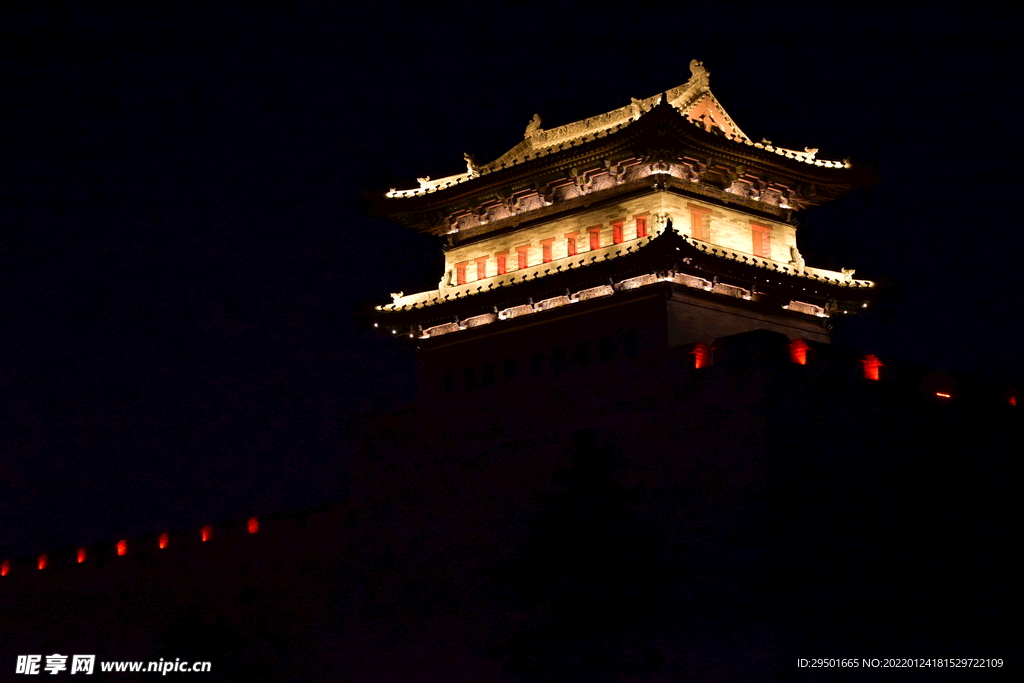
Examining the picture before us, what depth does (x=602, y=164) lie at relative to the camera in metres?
31.7

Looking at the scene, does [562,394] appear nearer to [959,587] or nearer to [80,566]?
[959,587]

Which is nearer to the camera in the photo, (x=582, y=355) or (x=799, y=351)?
(x=799, y=351)

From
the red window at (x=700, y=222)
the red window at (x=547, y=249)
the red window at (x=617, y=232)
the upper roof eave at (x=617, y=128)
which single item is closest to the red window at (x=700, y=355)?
the red window at (x=700, y=222)

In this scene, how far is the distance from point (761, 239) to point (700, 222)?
170 centimetres

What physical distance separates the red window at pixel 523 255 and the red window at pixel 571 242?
3.56ft

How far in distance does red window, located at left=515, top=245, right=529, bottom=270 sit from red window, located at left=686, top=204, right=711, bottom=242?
146 inches

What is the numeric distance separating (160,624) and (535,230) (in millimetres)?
13588

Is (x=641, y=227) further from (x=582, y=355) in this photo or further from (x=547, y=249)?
(x=582, y=355)

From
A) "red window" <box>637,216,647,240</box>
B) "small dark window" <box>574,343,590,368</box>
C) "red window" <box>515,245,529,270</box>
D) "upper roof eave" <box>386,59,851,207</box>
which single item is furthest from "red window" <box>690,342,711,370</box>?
"red window" <box>515,245,529,270</box>

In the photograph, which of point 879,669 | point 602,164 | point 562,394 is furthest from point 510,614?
point 602,164

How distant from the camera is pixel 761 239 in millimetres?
32562

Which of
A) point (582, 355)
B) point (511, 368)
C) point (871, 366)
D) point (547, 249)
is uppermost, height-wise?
point (547, 249)

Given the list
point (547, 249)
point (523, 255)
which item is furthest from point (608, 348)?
point (523, 255)

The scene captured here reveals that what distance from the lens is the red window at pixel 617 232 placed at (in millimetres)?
31500
